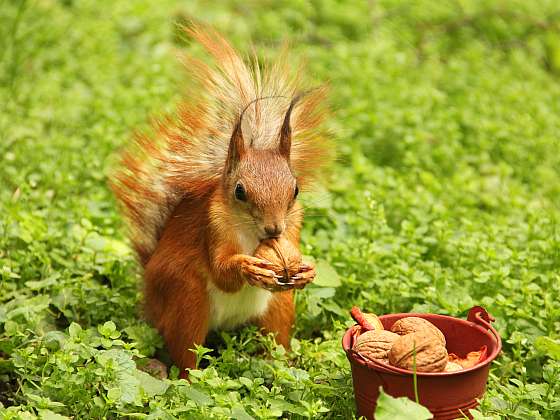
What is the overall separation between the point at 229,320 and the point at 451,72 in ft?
11.9

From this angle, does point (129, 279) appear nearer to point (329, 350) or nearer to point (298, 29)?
point (329, 350)

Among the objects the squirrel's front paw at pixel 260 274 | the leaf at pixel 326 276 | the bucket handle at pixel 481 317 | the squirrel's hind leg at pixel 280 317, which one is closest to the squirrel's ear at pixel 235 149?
the squirrel's front paw at pixel 260 274

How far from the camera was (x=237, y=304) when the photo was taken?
3311mm

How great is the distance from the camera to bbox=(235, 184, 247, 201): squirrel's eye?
122 inches

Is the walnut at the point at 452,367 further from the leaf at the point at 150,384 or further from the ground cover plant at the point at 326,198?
the leaf at the point at 150,384

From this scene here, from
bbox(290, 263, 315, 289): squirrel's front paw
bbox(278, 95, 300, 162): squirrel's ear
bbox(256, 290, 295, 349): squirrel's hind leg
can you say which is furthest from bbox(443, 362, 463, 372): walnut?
bbox(278, 95, 300, 162): squirrel's ear

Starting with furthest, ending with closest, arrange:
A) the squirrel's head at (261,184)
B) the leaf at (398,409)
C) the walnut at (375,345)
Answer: the squirrel's head at (261,184) → the walnut at (375,345) → the leaf at (398,409)

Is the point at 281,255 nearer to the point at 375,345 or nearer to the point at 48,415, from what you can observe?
the point at 375,345

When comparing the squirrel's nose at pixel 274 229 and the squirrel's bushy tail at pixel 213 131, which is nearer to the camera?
the squirrel's nose at pixel 274 229

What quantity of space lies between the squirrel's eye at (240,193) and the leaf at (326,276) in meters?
0.61

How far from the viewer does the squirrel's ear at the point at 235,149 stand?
3.14 m

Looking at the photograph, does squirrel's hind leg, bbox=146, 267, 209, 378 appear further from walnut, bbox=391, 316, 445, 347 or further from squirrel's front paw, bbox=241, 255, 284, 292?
walnut, bbox=391, 316, 445, 347

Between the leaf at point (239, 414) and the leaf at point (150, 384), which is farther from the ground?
the leaf at point (239, 414)

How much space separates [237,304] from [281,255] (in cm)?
39
